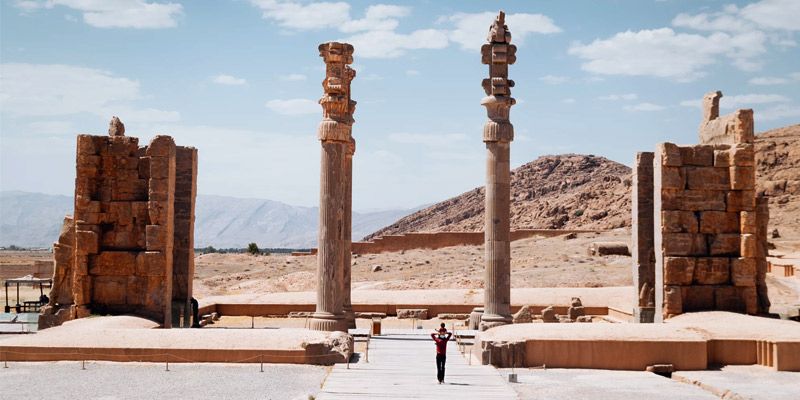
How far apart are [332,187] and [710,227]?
320 inches

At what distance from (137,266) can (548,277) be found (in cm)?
1993

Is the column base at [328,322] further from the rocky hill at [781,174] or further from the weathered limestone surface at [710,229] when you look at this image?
the rocky hill at [781,174]

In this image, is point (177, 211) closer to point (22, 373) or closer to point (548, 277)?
point (22, 373)

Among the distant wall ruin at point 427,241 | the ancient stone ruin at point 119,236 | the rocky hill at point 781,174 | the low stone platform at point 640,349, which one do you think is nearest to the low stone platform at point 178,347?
the ancient stone ruin at point 119,236

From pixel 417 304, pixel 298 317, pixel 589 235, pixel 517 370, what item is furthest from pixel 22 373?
pixel 589 235

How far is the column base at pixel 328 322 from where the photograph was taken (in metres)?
18.2

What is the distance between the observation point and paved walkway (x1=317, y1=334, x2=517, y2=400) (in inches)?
492

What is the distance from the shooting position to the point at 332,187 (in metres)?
18.5

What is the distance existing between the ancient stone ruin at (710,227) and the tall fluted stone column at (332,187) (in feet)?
22.4

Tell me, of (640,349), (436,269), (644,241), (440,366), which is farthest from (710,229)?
(436,269)

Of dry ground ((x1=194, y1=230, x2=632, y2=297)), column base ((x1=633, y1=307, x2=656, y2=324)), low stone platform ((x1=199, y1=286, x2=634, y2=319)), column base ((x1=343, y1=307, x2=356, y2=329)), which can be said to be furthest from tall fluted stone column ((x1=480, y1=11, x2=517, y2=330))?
dry ground ((x1=194, y1=230, x2=632, y2=297))

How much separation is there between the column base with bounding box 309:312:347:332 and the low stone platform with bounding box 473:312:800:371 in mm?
3767

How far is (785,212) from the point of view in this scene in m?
53.4

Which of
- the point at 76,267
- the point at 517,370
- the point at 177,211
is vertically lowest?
the point at 517,370
